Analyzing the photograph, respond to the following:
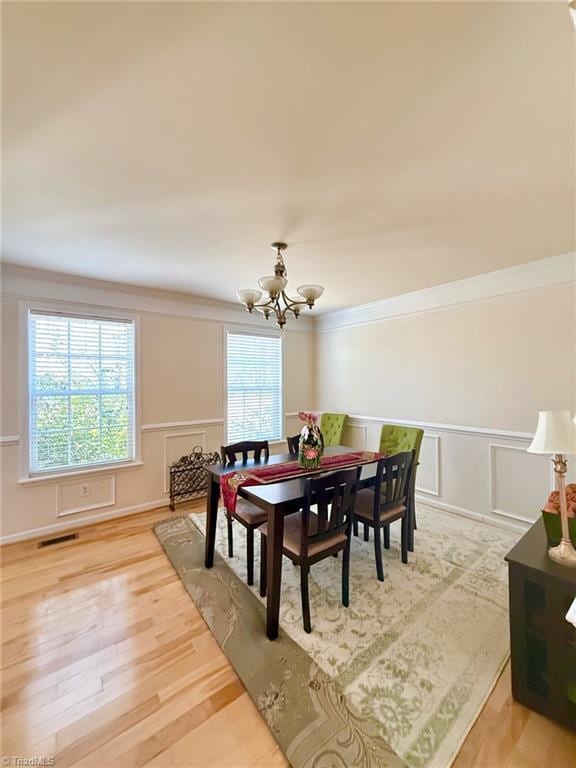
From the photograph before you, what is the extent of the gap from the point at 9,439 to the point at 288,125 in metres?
3.48

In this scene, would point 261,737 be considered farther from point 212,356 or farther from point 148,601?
point 212,356

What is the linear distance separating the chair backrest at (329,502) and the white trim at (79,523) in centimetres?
230

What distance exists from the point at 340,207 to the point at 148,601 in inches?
115

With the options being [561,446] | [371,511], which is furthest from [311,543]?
[561,446]

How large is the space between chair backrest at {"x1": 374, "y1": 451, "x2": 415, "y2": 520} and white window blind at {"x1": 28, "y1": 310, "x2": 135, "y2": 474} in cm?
280

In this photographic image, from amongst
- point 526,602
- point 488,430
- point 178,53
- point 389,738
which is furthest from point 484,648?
point 178,53

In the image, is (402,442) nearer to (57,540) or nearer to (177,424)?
(177,424)

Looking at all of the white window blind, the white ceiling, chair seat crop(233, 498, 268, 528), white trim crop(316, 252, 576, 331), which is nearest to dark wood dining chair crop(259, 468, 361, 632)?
chair seat crop(233, 498, 268, 528)

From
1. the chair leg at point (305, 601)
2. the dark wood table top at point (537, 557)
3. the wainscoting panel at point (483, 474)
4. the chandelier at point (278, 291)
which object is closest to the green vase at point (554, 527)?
the dark wood table top at point (537, 557)

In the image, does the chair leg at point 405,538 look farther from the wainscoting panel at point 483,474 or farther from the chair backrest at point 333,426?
the chair backrest at point 333,426

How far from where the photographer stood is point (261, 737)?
4.29 feet

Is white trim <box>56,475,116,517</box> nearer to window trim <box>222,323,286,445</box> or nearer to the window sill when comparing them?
the window sill

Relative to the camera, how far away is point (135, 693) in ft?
4.91

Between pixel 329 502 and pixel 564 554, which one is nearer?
pixel 564 554
